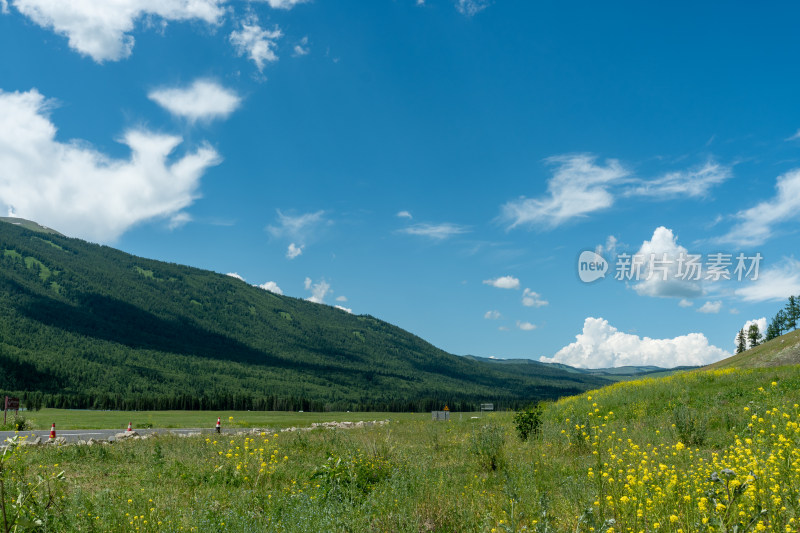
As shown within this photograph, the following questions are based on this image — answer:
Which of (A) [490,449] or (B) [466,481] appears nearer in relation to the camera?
(B) [466,481]

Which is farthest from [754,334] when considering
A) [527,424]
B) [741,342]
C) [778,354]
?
[527,424]

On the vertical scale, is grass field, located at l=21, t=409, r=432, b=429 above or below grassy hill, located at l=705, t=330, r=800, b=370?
below

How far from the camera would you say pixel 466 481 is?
1009cm

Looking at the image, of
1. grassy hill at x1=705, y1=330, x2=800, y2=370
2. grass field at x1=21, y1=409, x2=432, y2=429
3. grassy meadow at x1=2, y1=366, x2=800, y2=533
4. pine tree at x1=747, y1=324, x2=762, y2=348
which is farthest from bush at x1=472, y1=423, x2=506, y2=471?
pine tree at x1=747, y1=324, x2=762, y2=348

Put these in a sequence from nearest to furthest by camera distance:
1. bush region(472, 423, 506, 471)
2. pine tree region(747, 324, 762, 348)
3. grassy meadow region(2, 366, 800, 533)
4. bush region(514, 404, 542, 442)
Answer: grassy meadow region(2, 366, 800, 533), bush region(472, 423, 506, 471), bush region(514, 404, 542, 442), pine tree region(747, 324, 762, 348)

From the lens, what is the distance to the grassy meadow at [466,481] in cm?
593

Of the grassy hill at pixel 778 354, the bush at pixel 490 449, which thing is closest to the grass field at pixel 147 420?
the bush at pixel 490 449

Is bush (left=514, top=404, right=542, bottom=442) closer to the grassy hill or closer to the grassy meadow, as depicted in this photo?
the grassy meadow

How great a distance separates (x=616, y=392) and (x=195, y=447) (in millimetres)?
18335

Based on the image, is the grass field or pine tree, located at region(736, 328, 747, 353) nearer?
the grass field

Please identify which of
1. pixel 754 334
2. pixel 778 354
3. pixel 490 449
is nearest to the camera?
pixel 490 449

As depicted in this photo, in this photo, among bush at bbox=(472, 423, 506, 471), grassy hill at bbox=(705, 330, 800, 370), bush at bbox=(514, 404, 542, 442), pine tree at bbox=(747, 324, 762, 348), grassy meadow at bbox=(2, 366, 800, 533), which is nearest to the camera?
grassy meadow at bbox=(2, 366, 800, 533)

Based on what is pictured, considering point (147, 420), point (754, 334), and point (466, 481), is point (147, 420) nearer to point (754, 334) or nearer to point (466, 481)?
point (466, 481)

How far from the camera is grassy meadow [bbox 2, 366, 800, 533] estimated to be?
5.93 meters
